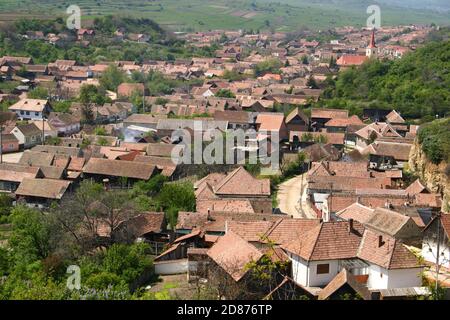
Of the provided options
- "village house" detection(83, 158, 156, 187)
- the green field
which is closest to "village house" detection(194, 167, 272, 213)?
"village house" detection(83, 158, 156, 187)

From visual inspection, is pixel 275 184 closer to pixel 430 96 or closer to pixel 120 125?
pixel 120 125

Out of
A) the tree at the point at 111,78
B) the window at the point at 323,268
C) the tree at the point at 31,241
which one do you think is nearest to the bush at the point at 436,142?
the window at the point at 323,268

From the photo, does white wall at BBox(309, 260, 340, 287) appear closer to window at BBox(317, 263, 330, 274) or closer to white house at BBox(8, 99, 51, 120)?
window at BBox(317, 263, 330, 274)

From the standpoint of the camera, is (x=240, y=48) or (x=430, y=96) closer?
(x=430, y=96)

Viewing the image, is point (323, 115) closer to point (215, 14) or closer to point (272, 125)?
point (272, 125)

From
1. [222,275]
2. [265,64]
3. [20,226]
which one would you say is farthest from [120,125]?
[265,64]

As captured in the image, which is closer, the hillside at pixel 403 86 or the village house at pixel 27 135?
the village house at pixel 27 135

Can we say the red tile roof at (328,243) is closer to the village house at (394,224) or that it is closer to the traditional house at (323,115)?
the village house at (394,224)
